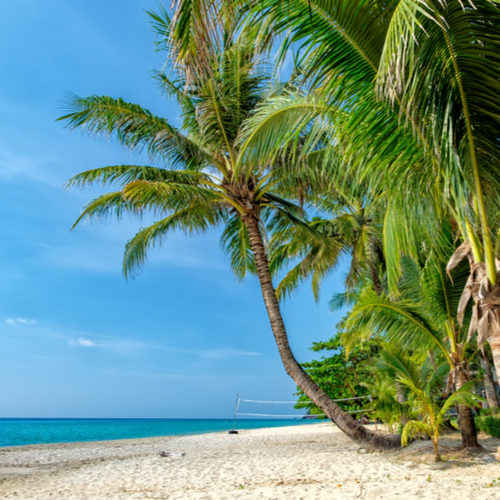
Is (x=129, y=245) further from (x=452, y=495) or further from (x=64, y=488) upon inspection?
(x=452, y=495)

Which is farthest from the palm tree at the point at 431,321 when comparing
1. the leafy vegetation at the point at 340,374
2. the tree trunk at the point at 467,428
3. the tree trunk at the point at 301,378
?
the leafy vegetation at the point at 340,374

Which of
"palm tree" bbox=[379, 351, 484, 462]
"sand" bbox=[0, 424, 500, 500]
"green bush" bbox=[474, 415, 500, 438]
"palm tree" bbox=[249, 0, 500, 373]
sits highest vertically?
"palm tree" bbox=[249, 0, 500, 373]

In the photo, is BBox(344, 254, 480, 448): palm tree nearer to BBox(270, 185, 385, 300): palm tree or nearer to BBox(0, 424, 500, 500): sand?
BBox(0, 424, 500, 500): sand

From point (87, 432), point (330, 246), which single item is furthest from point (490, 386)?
point (87, 432)

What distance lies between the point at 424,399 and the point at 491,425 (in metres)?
4.69

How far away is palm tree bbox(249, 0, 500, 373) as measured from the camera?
3152 mm

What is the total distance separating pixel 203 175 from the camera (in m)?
9.38

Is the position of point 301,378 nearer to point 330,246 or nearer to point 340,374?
point 330,246

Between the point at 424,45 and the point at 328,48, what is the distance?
2.79 ft

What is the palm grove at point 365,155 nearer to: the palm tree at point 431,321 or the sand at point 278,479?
the palm tree at point 431,321

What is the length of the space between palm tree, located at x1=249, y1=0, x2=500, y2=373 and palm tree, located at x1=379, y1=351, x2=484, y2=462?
2674mm

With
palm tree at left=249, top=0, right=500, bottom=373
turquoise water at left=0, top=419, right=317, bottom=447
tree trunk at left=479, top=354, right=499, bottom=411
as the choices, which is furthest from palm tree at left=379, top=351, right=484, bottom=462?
turquoise water at left=0, top=419, right=317, bottom=447

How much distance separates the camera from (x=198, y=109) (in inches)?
345

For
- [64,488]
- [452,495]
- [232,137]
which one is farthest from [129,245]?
[452,495]
